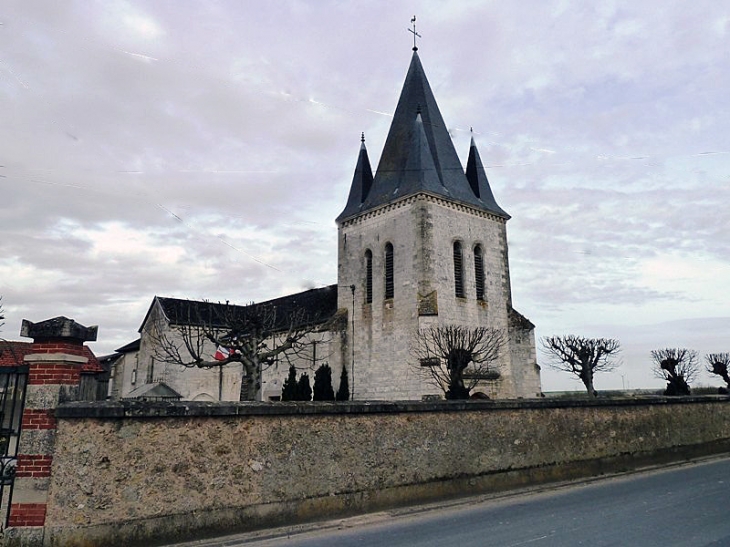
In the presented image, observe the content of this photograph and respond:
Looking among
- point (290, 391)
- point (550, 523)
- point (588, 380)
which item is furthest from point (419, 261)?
point (550, 523)

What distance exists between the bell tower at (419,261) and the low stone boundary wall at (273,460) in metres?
11.1

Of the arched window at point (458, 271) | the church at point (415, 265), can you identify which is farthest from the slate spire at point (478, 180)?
the arched window at point (458, 271)

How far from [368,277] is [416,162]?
6129 millimetres

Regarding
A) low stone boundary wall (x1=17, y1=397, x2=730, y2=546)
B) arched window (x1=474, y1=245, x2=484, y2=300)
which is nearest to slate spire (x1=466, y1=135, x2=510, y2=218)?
arched window (x1=474, y1=245, x2=484, y2=300)

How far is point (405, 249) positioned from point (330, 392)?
775 cm

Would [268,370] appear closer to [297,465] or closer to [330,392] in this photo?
[330,392]

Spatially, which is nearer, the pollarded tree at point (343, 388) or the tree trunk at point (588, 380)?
the pollarded tree at point (343, 388)

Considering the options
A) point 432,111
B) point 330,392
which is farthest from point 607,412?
point 432,111

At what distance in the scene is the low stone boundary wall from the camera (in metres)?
6.66

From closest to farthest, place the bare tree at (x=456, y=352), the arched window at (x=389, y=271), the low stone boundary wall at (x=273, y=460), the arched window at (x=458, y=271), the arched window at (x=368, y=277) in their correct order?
the low stone boundary wall at (x=273, y=460)
the bare tree at (x=456, y=352)
the arched window at (x=458, y=271)
the arched window at (x=389, y=271)
the arched window at (x=368, y=277)

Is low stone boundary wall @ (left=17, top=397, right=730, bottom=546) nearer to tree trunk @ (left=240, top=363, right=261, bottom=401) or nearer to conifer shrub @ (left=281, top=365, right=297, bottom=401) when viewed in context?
tree trunk @ (left=240, top=363, right=261, bottom=401)

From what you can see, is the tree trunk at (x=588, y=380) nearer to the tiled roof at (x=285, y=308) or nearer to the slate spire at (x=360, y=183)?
the tiled roof at (x=285, y=308)

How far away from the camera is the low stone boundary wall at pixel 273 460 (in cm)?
666

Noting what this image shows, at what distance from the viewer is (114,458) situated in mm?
6773
